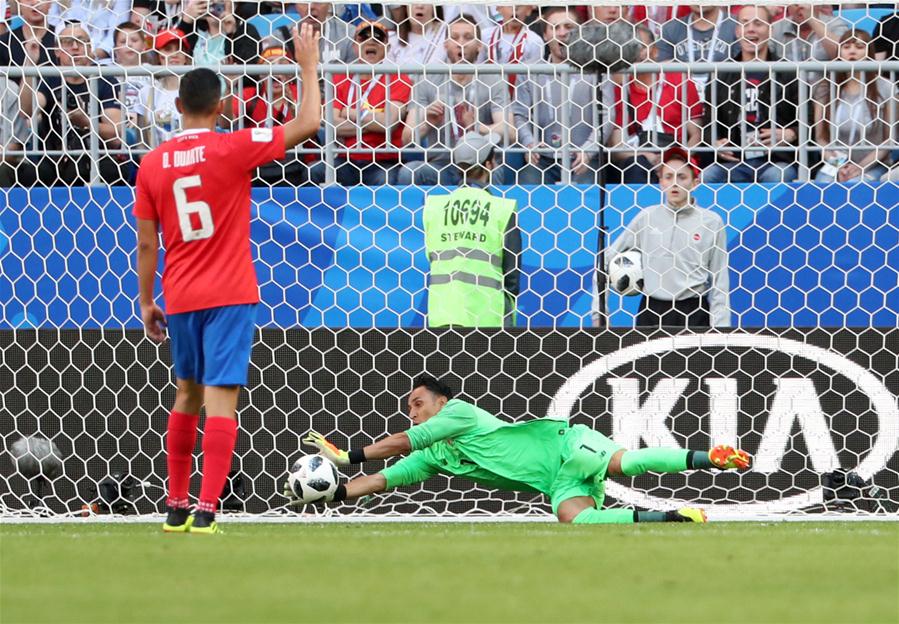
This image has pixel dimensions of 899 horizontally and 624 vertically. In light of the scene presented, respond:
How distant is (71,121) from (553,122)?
9.90 ft

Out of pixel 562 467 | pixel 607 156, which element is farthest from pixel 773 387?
pixel 607 156

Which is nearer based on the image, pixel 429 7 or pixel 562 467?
pixel 562 467

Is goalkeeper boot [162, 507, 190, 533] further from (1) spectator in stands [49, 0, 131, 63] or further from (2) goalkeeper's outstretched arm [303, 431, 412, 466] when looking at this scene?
(1) spectator in stands [49, 0, 131, 63]

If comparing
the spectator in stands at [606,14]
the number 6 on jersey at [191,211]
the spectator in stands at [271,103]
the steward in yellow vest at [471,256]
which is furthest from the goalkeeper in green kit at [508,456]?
the spectator in stands at [606,14]

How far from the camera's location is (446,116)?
9867 millimetres

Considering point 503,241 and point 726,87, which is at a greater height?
point 726,87

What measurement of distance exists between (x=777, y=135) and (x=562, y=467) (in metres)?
3.10

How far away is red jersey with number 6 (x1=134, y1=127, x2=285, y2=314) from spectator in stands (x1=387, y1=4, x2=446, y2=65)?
13.8 feet

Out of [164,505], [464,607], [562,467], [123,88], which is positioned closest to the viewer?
[464,607]

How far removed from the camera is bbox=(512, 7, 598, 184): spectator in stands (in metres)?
9.92

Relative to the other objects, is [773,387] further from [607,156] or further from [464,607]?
[464,607]

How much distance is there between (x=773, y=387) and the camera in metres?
8.43

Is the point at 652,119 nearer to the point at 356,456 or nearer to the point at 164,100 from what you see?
the point at 164,100

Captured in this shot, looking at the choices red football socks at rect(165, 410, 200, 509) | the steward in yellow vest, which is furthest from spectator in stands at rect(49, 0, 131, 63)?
red football socks at rect(165, 410, 200, 509)
